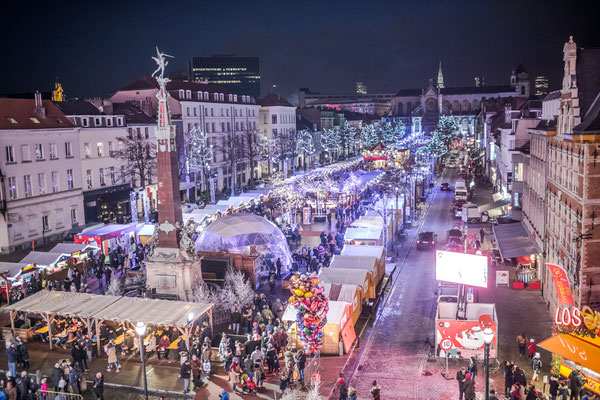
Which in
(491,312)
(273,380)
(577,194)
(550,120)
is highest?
(550,120)

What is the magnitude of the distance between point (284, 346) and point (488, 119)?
250ft

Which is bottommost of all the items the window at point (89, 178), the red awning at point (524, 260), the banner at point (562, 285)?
the red awning at point (524, 260)

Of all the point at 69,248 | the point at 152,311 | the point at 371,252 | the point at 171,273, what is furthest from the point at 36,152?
the point at 371,252

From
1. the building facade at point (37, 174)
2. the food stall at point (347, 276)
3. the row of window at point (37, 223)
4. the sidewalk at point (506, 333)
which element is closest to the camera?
the sidewalk at point (506, 333)

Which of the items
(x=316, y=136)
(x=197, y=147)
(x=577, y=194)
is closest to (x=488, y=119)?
(x=316, y=136)

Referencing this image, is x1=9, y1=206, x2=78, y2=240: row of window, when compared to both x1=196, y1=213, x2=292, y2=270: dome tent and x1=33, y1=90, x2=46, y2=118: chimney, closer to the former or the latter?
x1=33, y1=90, x2=46, y2=118: chimney

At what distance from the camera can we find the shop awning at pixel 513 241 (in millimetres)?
30906

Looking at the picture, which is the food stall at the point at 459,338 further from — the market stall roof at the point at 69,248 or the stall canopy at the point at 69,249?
the market stall roof at the point at 69,248

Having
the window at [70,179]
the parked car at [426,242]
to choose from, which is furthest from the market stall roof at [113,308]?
the window at [70,179]

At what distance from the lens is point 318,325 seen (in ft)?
62.1

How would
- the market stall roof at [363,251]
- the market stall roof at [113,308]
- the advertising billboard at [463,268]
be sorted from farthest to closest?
the market stall roof at [363,251] < the advertising billboard at [463,268] < the market stall roof at [113,308]

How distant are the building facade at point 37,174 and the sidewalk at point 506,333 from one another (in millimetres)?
32415

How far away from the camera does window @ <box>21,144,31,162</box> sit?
41.5 metres

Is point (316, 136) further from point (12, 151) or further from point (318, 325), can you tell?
point (318, 325)
